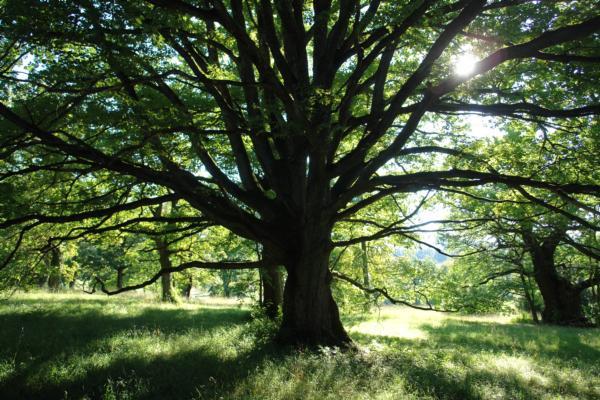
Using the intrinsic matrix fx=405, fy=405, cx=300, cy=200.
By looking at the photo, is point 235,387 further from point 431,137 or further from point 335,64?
point 431,137

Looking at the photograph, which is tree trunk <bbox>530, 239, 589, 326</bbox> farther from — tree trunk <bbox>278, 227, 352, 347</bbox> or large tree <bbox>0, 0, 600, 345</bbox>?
tree trunk <bbox>278, 227, 352, 347</bbox>

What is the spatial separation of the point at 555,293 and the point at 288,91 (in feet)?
80.7

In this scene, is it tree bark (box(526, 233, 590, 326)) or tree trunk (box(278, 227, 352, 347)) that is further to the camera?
tree bark (box(526, 233, 590, 326))

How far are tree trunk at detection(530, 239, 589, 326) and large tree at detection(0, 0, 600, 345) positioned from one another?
17801mm

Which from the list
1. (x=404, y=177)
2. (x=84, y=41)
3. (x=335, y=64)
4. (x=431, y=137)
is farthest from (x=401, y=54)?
(x=84, y=41)

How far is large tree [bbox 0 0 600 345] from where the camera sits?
5605mm

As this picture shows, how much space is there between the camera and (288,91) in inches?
261

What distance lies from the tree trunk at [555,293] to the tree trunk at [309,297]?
19275mm

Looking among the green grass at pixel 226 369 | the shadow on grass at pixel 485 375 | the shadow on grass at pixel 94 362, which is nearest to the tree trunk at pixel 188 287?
the shadow on grass at pixel 94 362

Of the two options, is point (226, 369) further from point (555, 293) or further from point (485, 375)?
point (555, 293)

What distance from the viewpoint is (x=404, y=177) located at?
8.16 metres

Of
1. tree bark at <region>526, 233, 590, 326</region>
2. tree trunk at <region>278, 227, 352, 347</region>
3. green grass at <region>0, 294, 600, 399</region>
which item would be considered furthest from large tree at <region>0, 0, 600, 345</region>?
tree bark at <region>526, 233, 590, 326</region>

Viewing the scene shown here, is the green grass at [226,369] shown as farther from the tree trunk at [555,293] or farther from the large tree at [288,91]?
the tree trunk at [555,293]

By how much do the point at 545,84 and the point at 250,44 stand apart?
6.61m
